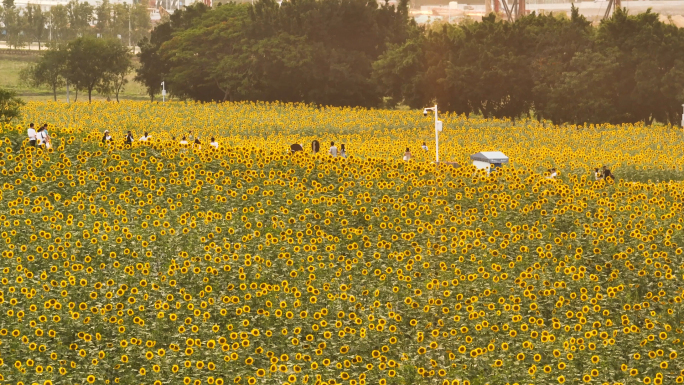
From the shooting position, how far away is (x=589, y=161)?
32531 mm

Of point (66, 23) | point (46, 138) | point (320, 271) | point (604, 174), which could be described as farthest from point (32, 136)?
point (66, 23)

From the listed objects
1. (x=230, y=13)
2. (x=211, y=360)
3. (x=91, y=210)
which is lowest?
(x=211, y=360)

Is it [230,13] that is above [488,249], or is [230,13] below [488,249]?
above

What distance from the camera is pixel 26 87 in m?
101

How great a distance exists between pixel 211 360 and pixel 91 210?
7934 millimetres

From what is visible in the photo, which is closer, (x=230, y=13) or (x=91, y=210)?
(x=91, y=210)

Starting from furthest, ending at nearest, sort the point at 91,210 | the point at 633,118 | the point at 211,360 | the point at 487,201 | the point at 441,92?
the point at 441,92
the point at 633,118
the point at 487,201
the point at 91,210
the point at 211,360

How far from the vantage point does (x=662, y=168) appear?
32094 millimetres

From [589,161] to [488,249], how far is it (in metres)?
14.0

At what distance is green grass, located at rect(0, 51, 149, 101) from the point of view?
3710 inches

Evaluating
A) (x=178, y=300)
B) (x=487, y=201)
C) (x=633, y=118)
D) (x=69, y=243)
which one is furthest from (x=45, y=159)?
(x=633, y=118)

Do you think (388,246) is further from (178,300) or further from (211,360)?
(211,360)

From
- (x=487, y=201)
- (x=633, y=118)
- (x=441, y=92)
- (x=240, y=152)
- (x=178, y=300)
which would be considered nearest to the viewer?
(x=178, y=300)

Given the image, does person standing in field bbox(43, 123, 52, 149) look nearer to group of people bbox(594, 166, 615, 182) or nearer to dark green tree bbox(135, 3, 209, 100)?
group of people bbox(594, 166, 615, 182)
